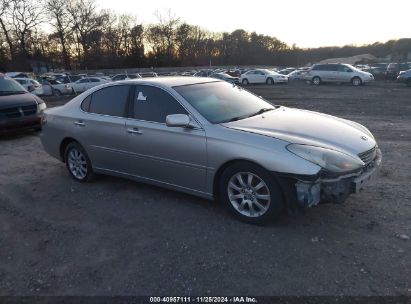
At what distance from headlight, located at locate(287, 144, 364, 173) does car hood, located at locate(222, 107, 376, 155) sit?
0.10 m

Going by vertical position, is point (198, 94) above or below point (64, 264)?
above

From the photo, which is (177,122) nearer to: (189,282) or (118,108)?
(118,108)

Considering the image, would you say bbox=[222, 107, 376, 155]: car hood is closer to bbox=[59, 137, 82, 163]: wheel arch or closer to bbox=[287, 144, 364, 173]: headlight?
bbox=[287, 144, 364, 173]: headlight

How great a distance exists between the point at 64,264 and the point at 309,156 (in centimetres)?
258

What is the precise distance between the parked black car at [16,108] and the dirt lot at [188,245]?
14.6 ft

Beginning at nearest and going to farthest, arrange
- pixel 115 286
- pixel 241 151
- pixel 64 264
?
pixel 115 286
pixel 64 264
pixel 241 151

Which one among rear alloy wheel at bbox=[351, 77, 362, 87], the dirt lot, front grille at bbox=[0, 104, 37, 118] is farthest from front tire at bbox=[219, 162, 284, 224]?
rear alloy wheel at bbox=[351, 77, 362, 87]

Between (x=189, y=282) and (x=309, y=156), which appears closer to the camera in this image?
(x=189, y=282)

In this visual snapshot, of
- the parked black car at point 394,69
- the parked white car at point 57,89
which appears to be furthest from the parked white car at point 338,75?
the parked white car at point 57,89

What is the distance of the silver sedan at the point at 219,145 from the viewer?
12.4 feet

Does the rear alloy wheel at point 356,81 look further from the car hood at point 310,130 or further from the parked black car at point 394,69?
the car hood at point 310,130

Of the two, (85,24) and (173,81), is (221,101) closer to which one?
(173,81)

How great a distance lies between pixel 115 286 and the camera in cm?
322

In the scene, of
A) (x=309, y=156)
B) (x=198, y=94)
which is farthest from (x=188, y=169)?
(x=309, y=156)
